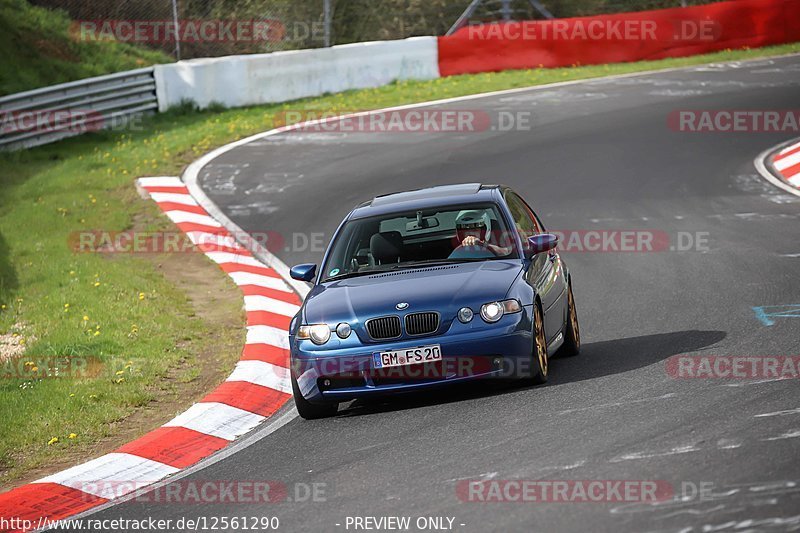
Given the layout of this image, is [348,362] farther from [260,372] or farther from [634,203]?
[634,203]

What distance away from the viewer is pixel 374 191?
18.0m

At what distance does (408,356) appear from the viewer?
27.9 ft

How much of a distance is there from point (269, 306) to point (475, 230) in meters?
4.02

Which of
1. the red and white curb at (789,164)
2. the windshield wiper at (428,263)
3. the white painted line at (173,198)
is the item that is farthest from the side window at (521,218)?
the white painted line at (173,198)

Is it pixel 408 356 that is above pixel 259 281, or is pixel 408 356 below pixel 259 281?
above

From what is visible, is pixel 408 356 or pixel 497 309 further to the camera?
pixel 497 309

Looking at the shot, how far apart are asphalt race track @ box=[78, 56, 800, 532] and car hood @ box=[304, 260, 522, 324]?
70cm

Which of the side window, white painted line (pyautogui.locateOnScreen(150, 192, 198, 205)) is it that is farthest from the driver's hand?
white painted line (pyautogui.locateOnScreen(150, 192, 198, 205))

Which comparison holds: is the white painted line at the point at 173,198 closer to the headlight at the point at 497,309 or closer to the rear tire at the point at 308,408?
the rear tire at the point at 308,408

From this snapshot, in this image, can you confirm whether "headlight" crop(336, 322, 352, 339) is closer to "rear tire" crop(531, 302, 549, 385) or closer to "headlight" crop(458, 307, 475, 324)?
"headlight" crop(458, 307, 475, 324)

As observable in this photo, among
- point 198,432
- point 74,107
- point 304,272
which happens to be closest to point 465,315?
point 304,272

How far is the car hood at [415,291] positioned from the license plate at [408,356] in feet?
0.91

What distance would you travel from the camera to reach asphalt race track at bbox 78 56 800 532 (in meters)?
6.33

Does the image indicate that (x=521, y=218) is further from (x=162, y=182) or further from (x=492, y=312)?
(x=162, y=182)
